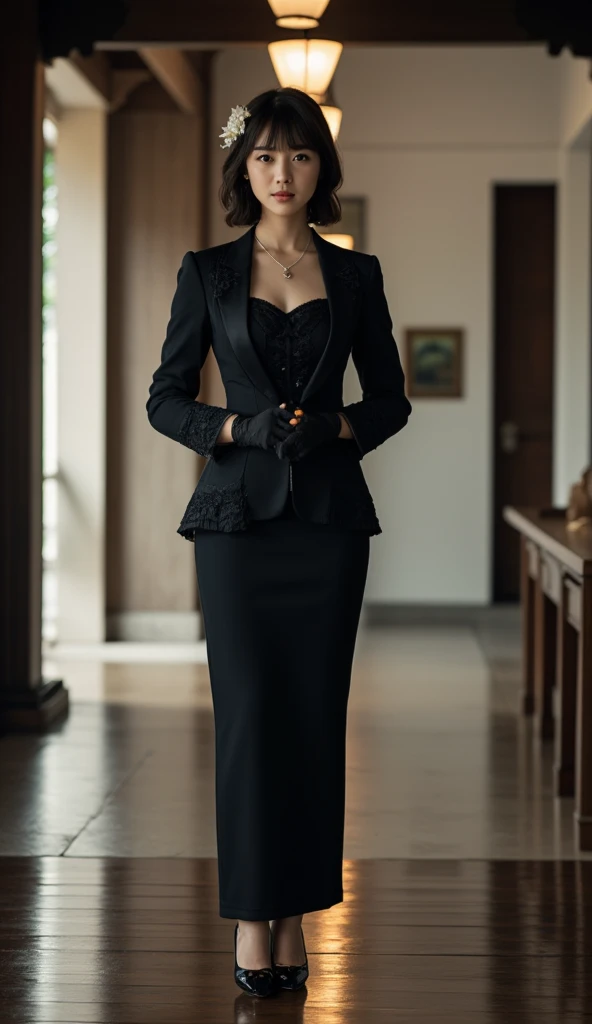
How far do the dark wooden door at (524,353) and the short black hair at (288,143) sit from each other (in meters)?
6.82

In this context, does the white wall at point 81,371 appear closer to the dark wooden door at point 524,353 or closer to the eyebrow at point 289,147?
the dark wooden door at point 524,353

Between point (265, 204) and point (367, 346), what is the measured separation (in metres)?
0.37

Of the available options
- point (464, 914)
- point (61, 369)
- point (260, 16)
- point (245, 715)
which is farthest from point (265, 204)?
point (61, 369)

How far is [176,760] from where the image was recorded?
17.6 feet

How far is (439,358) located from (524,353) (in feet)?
2.00

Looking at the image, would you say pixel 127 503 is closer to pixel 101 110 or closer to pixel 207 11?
pixel 101 110


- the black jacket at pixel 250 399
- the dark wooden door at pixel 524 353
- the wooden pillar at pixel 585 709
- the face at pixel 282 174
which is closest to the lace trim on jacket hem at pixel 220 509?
the black jacket at pixel 250 399

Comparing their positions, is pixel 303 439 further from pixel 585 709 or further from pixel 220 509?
pixel 585 709

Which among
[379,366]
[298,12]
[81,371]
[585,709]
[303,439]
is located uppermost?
[298,12]

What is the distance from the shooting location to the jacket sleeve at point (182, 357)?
292cm

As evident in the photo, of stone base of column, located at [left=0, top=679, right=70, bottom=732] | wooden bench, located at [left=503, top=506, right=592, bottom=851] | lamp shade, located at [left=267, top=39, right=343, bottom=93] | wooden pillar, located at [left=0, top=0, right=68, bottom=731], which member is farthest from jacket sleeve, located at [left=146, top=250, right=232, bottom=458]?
stone base of column, located at [left=0, top=679, right=70, bottom=732]

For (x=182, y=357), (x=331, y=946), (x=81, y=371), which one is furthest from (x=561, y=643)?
(x=81, y=371)

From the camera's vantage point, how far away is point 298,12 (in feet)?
17.5

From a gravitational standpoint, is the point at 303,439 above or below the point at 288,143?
below
